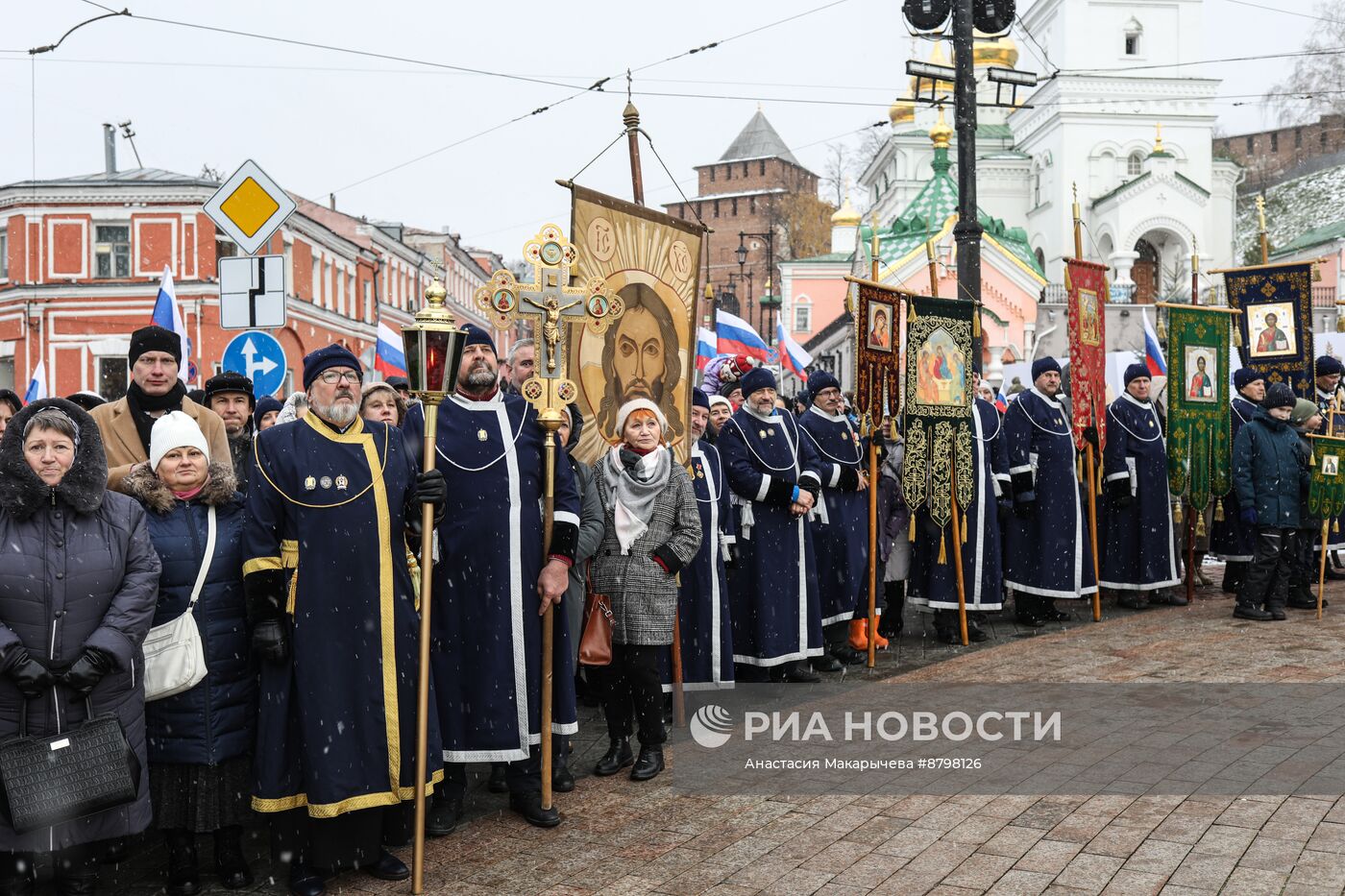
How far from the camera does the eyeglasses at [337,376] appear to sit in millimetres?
5129

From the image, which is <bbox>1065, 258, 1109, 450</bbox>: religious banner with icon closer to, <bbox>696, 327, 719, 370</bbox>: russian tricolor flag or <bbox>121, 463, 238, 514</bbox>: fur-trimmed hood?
<bbox>696, 327, 719, 370</bbox>: russian tricolor flag

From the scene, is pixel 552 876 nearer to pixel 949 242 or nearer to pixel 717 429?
pixel 717 429

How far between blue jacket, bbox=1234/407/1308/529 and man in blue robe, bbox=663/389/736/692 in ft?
16.5

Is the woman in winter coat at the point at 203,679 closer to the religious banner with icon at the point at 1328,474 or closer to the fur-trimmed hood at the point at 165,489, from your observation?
the fur-trimmed hood at the point at 165,489

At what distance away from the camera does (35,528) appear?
4.53 meters

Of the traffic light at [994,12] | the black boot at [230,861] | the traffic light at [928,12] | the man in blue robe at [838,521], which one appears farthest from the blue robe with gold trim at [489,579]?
the traffic light at [994,12]

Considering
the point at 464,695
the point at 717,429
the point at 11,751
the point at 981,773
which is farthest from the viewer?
the point at 717,429

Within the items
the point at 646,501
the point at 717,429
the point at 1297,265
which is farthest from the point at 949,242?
the point at 646,501

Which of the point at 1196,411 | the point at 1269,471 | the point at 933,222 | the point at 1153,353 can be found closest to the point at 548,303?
the point at 1269,471

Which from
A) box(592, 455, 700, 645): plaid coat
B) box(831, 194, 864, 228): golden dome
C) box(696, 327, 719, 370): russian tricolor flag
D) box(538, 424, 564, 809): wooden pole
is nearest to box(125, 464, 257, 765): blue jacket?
box(538, 424, 564, 809): wooden pole

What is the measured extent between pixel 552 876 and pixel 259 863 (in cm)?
123

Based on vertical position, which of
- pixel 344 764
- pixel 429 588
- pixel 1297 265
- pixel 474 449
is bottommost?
pixel 344 764

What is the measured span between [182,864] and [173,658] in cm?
77

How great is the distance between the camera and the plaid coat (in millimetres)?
6055
